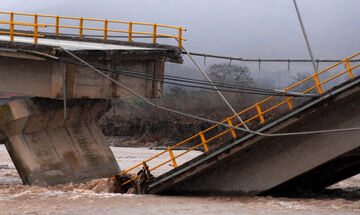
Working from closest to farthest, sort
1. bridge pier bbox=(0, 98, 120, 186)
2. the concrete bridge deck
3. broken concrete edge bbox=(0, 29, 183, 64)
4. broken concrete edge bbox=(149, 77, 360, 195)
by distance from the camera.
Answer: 1. broken concrete edge bbox=(149, 77, 360, 195)
2. broken concrete edge bbox=(0, 29, 183, 64)
3. the concrete bridge deck
4. bridge pier bbox=(0, 98, 120, 186)

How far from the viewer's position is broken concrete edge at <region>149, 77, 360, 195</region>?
15.2 meters

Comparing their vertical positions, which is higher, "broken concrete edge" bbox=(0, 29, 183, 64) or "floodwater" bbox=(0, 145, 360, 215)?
"broken concrete edge" bbox=(0, 29, 183, 64)

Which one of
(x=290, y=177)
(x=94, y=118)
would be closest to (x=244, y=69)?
(x=94, y=118)

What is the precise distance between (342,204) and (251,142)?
3083 millimetres

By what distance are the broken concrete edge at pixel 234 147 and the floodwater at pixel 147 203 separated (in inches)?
21.2

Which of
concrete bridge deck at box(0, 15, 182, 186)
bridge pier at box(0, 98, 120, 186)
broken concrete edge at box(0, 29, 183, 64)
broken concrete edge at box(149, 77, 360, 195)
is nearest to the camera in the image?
broken concrete edge at box(149, 77, 360, 195)

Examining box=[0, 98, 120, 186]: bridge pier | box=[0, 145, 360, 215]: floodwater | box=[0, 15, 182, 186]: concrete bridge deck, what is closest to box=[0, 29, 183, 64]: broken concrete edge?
box=[0, 15, 182, 186]: concrete bridge deck

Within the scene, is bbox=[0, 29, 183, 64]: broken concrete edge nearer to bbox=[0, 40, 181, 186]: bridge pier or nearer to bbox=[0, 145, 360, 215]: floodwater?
bbox=[0, 40, 181, 186]: bridge pier

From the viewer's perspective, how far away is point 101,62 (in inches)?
768

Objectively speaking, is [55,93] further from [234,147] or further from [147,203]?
[234,147]

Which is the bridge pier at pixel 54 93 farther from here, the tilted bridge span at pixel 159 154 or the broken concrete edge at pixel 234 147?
the broken concrete edge at pixel 234 147

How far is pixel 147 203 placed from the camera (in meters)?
15.5

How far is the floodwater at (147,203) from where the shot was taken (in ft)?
46.3

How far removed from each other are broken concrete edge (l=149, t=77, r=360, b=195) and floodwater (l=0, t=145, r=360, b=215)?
539mm
